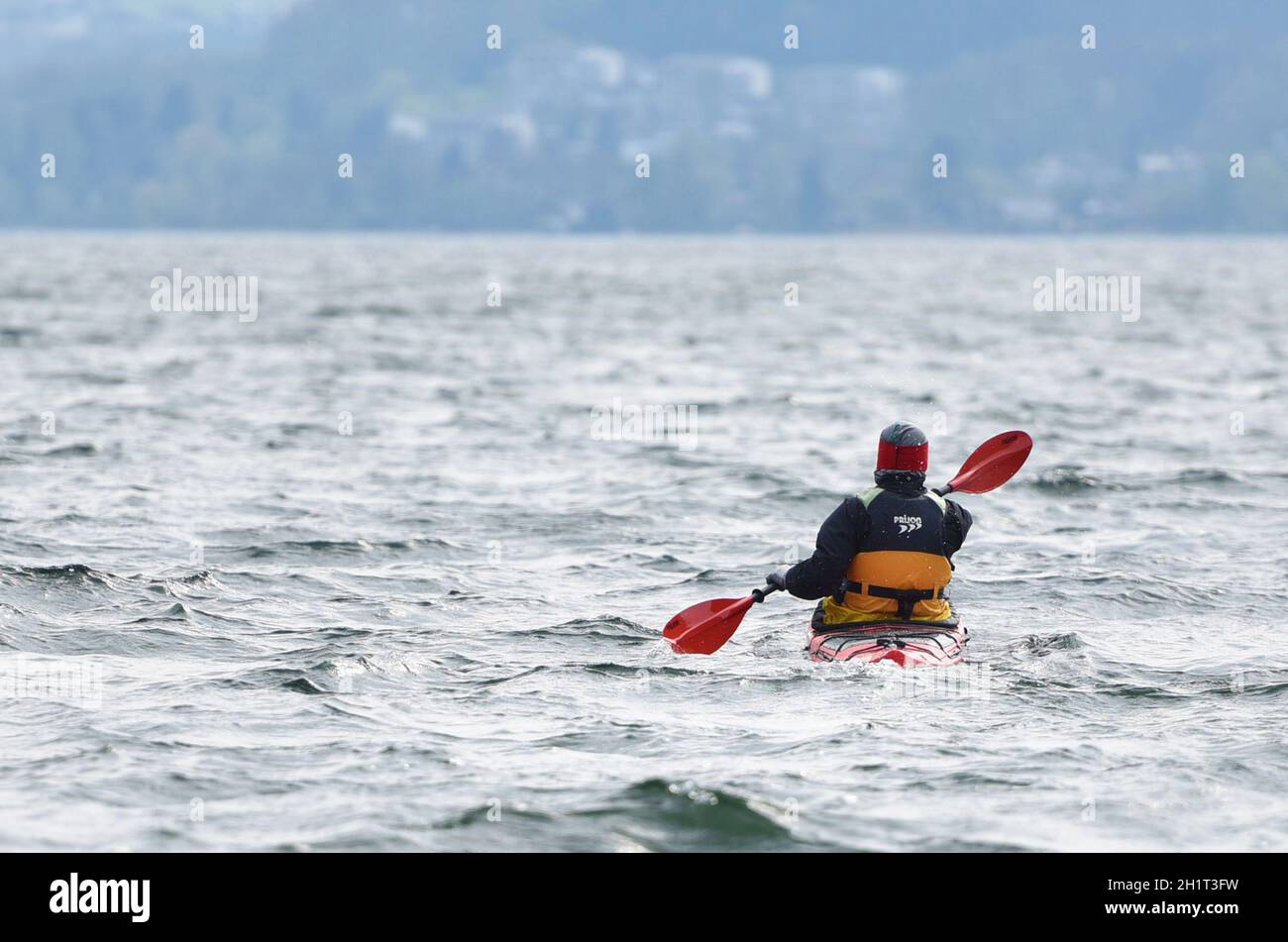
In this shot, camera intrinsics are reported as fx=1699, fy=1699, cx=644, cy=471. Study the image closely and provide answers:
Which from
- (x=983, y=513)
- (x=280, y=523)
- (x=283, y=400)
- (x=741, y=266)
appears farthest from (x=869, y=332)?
(x=741, y=266)

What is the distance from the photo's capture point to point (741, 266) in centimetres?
13812

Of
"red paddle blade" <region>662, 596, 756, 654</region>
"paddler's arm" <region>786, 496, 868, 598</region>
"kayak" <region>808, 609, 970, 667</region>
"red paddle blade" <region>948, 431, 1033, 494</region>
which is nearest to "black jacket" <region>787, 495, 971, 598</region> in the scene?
"paddler's arm" <region>786, 496, 868, 598</region>

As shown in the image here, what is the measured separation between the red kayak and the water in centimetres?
18

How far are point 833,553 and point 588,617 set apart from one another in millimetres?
3216

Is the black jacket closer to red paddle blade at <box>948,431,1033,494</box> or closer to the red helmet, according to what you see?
the red helmet

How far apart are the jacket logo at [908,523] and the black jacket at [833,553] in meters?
0.24

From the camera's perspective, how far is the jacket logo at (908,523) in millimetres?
12586

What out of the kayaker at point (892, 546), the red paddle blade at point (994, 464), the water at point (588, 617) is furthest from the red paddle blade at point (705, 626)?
the red paddle blade at point (994, 464)

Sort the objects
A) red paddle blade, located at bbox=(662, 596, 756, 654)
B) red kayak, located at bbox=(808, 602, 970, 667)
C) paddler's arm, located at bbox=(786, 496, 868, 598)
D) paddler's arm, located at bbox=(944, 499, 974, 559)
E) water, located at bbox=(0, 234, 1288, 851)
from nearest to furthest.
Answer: water, located at bbox=(0, 234, 1288, 851)
red kayak, located at bbox=(808, 602, 970, 667)
paddler's arm, located at bbox=(786, 496, 868, 598)
paddler's arm, located at bbox=(944, 499, 974, 559)
red paddle blade, located at bbox=(662, 596, 756, 654)

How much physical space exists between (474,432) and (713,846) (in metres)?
19.2

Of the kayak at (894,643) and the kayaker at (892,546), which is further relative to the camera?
the kayaker at (892,546)

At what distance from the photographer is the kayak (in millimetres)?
12453

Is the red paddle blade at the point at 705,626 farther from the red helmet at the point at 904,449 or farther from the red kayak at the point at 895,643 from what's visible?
the red helmet at the point at 904,449

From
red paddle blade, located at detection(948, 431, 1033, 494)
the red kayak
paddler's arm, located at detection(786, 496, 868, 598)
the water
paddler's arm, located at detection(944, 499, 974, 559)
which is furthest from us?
red paddle blade, located at detection(948, 431, 1033, 494)
